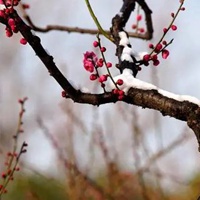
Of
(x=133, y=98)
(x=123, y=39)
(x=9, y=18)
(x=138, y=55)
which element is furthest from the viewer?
(x=123, y=39)

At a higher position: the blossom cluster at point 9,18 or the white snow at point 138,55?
the white snow at point 138,55

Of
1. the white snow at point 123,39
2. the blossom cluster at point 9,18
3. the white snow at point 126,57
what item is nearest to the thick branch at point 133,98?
the blossom cluster at point 9,18

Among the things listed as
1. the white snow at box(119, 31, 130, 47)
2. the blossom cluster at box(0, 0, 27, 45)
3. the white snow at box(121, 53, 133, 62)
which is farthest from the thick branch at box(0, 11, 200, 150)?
the white snow at box(119, 31, 130, 47)

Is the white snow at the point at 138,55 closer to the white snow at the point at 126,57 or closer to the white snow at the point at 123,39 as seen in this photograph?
the white snow at the point at 126,57

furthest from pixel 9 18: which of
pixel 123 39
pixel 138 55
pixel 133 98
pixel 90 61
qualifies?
pixel 123 39

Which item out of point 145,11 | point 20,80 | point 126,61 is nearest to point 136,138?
point 145,11

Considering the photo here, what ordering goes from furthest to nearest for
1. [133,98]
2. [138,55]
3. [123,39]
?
[123,39]
[138,55]
[133,98]

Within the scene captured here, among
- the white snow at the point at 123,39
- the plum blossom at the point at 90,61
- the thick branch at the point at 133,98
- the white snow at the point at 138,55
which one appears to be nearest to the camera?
the thick branch at the point at 133,98

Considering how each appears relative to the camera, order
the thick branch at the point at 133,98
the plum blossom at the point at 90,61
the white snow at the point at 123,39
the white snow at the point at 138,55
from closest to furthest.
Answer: the thick branch at the point at 133,98
the plum blossom at the point at 90,61
the white snow at the point at 138,55
the white snow at the point at 123,39

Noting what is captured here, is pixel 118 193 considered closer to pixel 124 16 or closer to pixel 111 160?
pixel 111 160

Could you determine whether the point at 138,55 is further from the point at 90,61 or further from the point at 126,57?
the point at 90,61

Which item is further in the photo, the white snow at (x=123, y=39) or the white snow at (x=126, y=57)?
the white snow at (x=123, y=39)

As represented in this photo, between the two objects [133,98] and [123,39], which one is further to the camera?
[123,39]

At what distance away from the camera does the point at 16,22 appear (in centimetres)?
216
